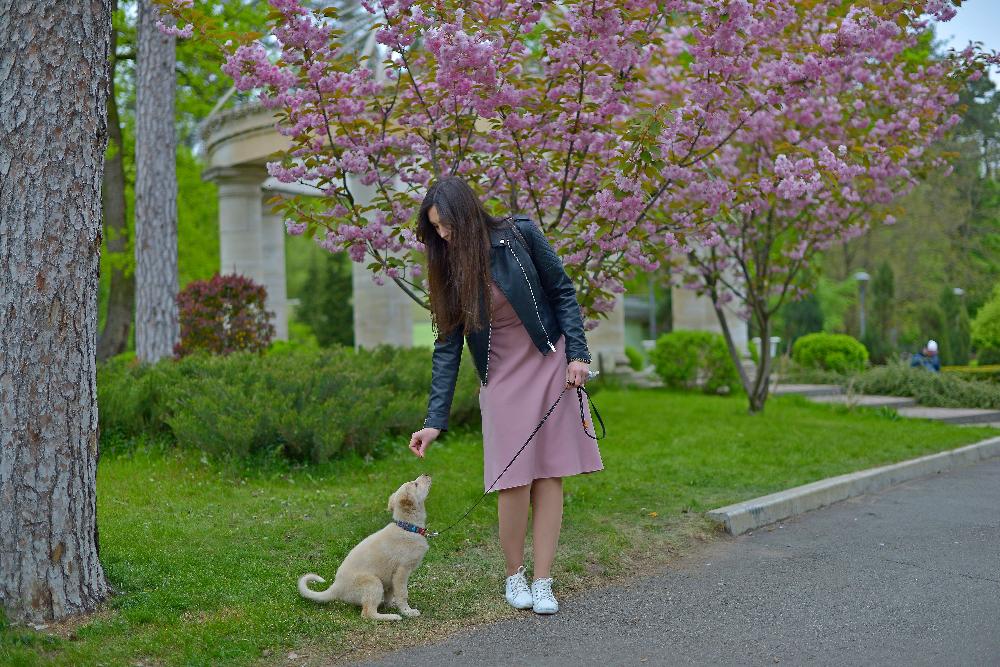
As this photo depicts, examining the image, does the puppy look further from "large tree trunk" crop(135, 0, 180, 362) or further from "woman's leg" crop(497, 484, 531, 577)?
"large tree trunk" crop(135, 0, 180, 362)

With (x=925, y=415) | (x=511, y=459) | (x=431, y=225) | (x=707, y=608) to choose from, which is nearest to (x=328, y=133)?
(x=431, y=225)

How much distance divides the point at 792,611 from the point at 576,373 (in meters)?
1.55

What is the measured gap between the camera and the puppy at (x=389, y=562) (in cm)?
473

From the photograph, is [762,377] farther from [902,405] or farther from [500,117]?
[500,117]

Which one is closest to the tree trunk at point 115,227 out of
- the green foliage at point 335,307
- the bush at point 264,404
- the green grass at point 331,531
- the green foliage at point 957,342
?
the bush at point 264,404

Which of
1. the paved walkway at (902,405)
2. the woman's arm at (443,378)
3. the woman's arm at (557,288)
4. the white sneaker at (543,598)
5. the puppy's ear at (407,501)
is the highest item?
the woman's arm at (557,288)

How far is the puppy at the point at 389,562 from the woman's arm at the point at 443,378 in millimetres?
287

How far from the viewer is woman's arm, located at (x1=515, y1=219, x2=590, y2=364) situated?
15.9ft

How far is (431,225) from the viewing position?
16.1ft

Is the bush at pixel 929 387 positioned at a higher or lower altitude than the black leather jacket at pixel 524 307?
lower

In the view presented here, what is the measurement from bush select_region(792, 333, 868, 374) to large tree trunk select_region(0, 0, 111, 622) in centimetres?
1896

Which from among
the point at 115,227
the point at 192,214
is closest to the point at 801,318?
the point at 192,214

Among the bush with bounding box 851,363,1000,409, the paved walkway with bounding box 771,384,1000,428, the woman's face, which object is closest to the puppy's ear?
the woman's face

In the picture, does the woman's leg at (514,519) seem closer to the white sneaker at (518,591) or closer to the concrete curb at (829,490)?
the white sneaker at (518,591)
